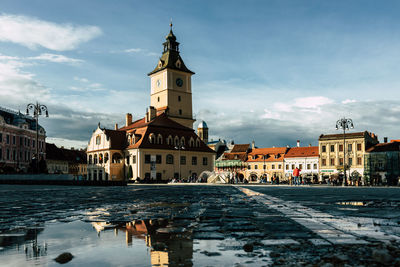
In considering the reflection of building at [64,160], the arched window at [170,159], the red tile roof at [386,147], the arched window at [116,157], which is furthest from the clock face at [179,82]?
the red tile roof at [386,147]

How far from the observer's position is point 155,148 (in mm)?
67188

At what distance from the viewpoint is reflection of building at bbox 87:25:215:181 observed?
66.9 m

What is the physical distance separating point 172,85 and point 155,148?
67.5 feet

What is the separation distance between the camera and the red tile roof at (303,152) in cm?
8301

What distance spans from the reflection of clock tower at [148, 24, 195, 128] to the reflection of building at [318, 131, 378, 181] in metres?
28.7

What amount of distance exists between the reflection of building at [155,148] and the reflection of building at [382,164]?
29901 mm

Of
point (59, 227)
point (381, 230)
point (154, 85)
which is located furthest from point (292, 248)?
point (154, 85)

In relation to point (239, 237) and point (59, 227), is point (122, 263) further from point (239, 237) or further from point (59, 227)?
point (59, 227)

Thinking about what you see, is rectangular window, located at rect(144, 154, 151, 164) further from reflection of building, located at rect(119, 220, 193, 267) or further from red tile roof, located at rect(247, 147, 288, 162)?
reflection of building, located at rect(119, 220, 193, 267)

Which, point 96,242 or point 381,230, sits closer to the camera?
point 96,242

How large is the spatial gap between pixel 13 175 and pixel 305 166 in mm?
58817

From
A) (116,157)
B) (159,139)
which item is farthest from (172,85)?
(116,157)

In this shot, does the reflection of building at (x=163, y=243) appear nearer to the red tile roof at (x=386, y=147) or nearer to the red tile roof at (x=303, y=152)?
the red tile roof at (x=386, y=147)

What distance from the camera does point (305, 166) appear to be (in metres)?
83.5
